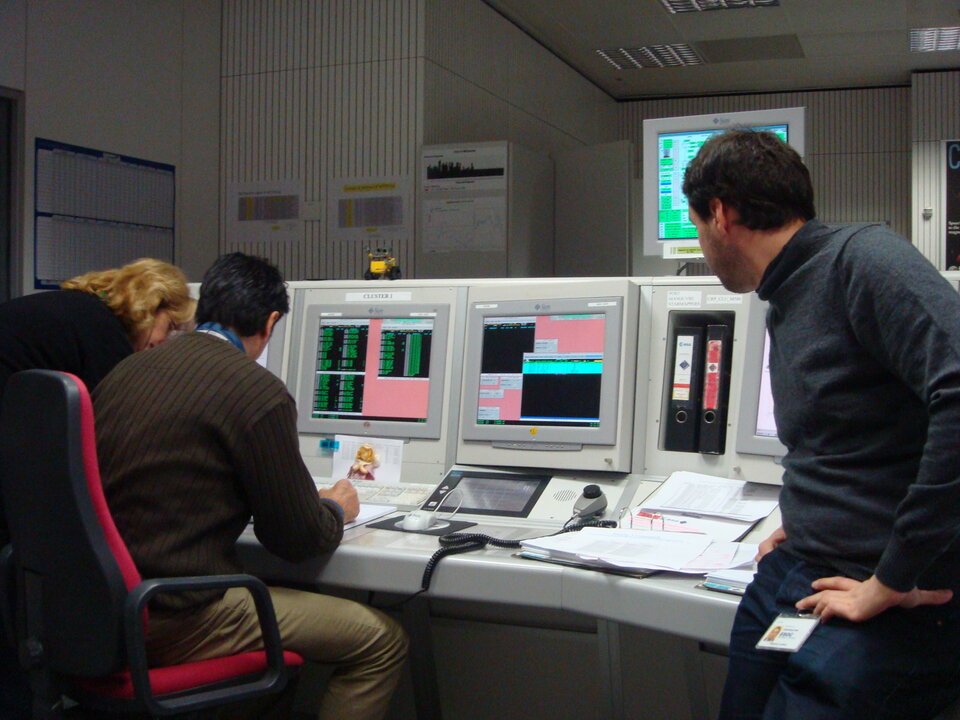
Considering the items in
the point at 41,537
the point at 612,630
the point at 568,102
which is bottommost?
the point at 612,630

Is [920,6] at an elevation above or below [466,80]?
above

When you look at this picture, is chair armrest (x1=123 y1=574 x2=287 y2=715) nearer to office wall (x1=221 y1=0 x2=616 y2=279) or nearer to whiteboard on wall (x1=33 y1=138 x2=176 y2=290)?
whiteboard on wall (x1=33 y1=138 x2=176 y2=290)

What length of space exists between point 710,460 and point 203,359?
3.63 ft

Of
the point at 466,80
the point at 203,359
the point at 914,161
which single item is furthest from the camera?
the point at 914,161

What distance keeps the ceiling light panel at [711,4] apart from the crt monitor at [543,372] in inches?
156

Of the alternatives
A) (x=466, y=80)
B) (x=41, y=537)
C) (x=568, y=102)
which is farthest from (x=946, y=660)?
(x=568, y=102)

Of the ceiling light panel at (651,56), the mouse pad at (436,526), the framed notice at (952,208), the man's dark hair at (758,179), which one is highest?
the ceiling light panel at (651,56)

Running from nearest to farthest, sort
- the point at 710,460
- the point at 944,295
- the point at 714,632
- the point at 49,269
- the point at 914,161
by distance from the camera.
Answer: the point at 944,295, the point at 714,632, the point at 710,460, the point at 49,269, the point at 914,161

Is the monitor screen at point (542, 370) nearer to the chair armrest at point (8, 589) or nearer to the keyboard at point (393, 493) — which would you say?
the keyboard at point (393, 493)

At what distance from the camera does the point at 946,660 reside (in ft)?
4.12

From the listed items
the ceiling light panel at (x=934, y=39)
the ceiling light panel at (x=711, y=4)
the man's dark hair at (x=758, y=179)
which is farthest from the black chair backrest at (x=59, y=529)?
the ceiling light panel at (x=934, y=39)

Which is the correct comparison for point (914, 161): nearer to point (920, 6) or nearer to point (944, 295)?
point (920, 6)

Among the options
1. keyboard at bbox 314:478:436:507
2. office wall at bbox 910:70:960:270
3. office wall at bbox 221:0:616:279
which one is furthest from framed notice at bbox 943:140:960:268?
keyboard at bbox 314:478:436:507

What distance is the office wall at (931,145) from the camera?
22.1 feet
